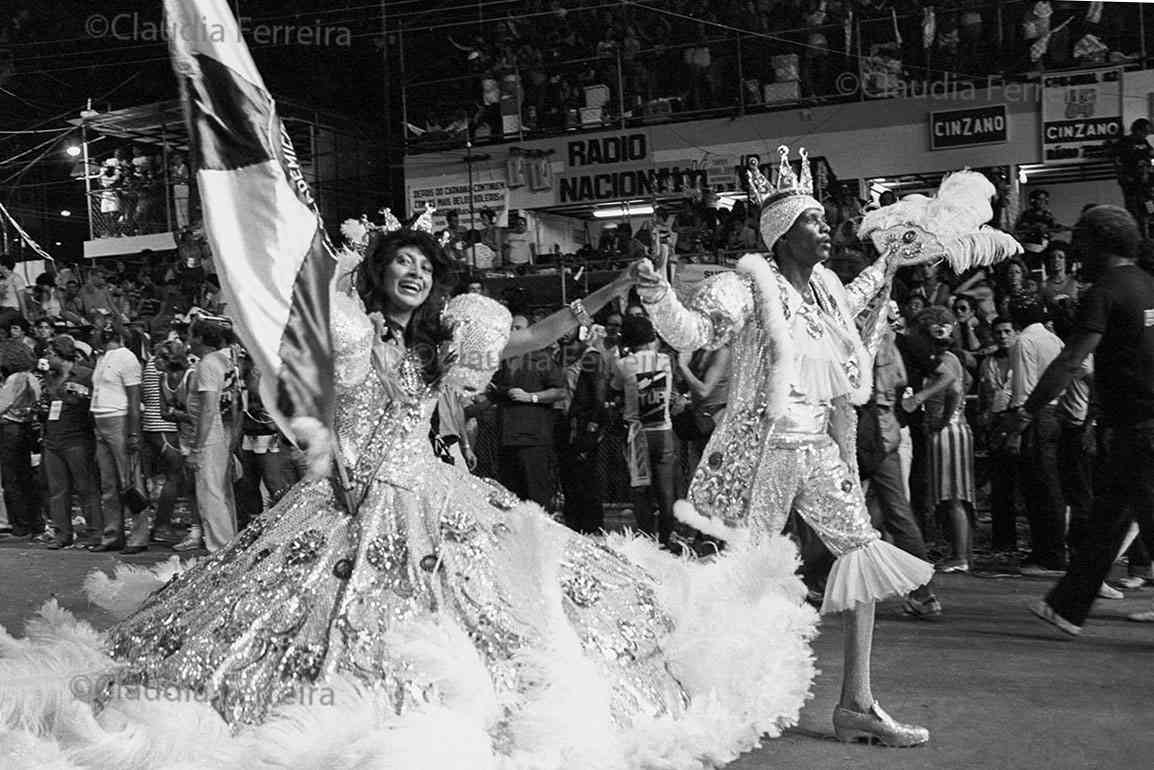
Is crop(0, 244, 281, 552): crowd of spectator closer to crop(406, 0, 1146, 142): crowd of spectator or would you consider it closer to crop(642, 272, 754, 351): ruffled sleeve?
crop(642, 272, 754, 351): ruffled sleeve

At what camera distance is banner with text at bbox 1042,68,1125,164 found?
15.1 m

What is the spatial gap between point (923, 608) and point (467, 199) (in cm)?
1416

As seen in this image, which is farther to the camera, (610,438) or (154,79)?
(154,79)

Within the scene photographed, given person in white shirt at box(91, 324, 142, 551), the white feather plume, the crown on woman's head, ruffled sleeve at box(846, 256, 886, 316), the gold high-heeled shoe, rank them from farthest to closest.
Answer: person in white shirt at box(91, 324, 142, 551)
the white feather plume
ruffled sleeve at box(846, 256, 886, 316)
the crown on woman's head
the gold high-heeled shoe

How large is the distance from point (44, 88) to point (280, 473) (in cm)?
1616

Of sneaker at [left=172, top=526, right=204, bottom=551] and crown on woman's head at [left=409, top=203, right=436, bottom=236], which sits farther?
sneaker at [left=172, top=526, right=204, bottom=551]

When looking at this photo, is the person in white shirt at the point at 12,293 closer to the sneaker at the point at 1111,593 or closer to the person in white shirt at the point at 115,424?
the person in white shirt at the point at 115,424

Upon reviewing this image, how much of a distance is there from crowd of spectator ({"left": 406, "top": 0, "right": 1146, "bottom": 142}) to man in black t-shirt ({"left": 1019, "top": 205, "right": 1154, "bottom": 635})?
10.8 metres

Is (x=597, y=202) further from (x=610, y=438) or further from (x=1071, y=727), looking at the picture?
(x=1071, y=727)

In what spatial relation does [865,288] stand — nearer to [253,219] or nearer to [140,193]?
[253,219]

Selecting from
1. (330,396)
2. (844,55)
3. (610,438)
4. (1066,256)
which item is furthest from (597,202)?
(330,396)

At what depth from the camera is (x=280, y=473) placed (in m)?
9.68

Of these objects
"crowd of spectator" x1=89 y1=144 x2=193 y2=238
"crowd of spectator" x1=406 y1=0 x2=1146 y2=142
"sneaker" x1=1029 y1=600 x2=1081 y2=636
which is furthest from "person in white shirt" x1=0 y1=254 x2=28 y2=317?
"sneaker" x1=1029 y1=600 x2=1081 y2=636

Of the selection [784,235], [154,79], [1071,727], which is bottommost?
[1071,727]
